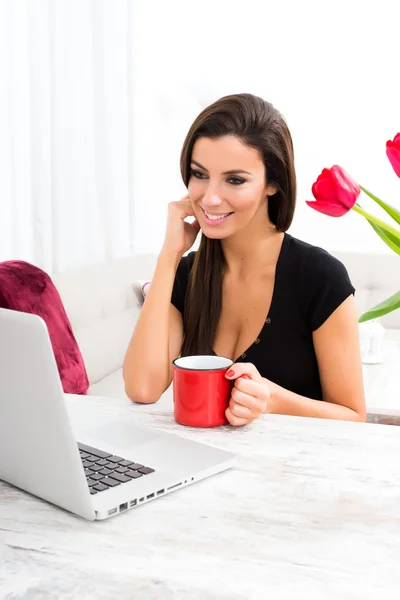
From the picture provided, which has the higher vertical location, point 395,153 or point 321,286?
point 395,153

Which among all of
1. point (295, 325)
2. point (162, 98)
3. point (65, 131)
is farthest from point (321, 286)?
point (162, 98)

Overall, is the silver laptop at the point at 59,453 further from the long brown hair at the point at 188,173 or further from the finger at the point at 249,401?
the long brown hair at the point at 188,173

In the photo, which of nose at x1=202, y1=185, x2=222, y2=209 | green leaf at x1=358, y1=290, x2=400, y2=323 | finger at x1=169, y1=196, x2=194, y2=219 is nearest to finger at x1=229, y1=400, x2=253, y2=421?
green leaf at x1=358, y1=290, x2=400, y2=323

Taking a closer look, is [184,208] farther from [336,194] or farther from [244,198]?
[336,194]

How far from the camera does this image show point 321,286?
62.9 inches

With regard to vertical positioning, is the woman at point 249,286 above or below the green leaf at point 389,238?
below

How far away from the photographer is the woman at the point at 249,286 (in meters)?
1.49

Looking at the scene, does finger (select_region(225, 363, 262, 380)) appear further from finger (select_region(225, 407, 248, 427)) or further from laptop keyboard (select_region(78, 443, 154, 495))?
laptop keyboard (select_region(78, 443, 154, 495))

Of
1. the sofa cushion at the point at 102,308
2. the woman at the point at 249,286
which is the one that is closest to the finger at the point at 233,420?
the woman at the point at 249,286

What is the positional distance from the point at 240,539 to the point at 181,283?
103 centimetres

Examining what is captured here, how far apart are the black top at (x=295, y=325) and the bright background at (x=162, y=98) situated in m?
1.54

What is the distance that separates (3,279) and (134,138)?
65.8 inches

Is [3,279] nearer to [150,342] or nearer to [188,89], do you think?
[150,342]

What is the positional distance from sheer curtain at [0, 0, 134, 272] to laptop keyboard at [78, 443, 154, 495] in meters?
1.97
